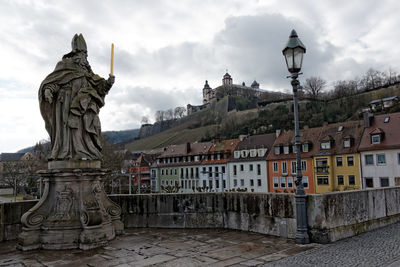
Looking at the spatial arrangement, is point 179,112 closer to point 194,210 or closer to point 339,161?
point 339,161

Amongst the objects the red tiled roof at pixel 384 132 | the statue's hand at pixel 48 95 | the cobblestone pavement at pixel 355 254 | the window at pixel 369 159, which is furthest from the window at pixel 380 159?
the statue's hand at pixel 48 95

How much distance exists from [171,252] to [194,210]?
2613 mm

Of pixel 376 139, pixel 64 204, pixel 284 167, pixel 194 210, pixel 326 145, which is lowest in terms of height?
pixel 194 210

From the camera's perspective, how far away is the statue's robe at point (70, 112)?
705 cm

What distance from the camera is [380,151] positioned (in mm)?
33875

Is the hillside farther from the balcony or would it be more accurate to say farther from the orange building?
the balcony

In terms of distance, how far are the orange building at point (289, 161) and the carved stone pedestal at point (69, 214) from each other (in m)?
36.3

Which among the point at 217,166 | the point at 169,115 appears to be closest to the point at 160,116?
the point at 169,115

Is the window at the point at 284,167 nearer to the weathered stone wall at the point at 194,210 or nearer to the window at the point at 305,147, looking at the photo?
the window at the point at 305,147

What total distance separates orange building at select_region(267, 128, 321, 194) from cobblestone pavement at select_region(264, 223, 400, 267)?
34707mm

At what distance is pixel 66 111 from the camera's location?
7.13m

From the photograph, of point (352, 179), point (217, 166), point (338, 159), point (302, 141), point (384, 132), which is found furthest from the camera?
point (217, 166)

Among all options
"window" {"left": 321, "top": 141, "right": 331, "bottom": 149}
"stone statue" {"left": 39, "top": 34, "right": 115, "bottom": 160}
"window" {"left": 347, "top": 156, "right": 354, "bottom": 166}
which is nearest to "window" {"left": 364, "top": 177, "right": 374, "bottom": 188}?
"window" {"left": 347, "top": 156, "right": 354, "bottom": 166}

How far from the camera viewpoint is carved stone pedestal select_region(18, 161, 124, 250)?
639cm
